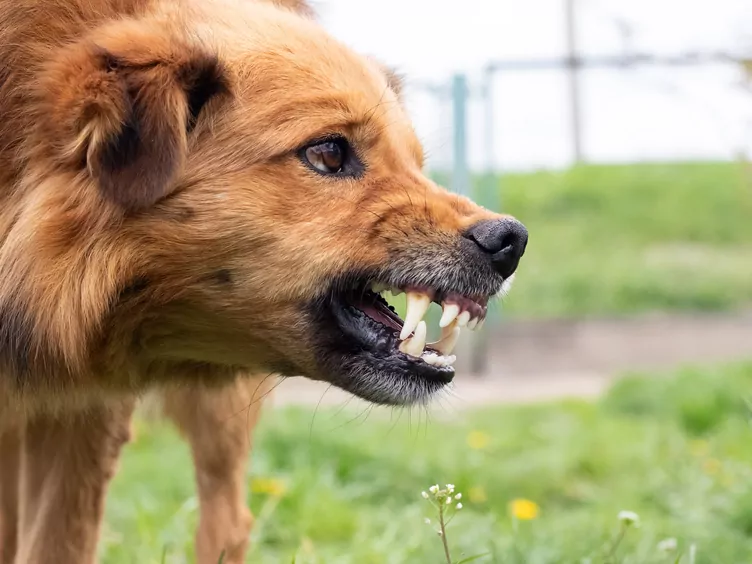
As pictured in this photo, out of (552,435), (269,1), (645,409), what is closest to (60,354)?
(269,1)

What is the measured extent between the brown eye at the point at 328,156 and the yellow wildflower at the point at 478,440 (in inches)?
125

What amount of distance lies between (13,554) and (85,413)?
903mm

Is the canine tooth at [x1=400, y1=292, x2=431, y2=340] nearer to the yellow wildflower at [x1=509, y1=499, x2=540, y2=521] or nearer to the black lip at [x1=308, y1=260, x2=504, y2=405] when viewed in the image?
the black lip at [x1=308, y1=260, x2=504, y2=405]

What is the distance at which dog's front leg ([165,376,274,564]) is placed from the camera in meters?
2.97

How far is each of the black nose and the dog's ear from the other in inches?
27.3

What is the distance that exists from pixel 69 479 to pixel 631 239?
33.8 feet

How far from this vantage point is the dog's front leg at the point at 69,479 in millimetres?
2562

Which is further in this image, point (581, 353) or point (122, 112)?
point (581, 353)

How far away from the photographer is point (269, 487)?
13.4 feet

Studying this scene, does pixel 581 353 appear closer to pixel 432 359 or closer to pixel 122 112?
pixel 432 359

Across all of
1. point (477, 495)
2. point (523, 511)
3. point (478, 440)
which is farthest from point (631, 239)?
point (523, 511)

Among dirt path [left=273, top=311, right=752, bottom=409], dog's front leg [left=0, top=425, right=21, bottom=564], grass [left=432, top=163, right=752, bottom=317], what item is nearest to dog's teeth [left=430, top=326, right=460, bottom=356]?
dog's front leg [left=0, top=425, right=21, bottom=564]

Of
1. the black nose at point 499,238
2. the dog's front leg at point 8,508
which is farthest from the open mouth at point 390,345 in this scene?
the dog's front leg at point 8,508

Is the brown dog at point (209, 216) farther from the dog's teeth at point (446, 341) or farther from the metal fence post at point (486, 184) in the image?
the metal fence post at point (486, 184)
